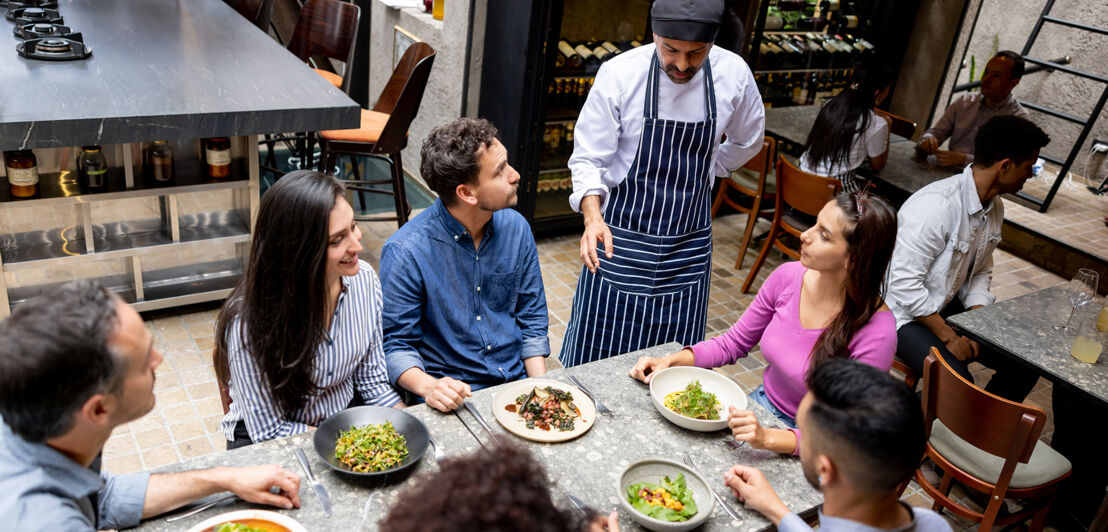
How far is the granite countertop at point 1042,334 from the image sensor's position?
104 inches

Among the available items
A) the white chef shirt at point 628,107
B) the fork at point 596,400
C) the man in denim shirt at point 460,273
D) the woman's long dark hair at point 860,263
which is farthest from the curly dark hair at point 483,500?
the white chef shirt at point 628,107

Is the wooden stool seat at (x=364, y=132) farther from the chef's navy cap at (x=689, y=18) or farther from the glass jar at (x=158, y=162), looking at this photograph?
the chef's navy cap at (x=689, y=18)

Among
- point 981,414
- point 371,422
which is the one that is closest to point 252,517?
point 371,422

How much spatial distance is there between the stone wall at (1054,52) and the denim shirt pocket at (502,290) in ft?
17.1

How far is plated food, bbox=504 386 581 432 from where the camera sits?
194cm

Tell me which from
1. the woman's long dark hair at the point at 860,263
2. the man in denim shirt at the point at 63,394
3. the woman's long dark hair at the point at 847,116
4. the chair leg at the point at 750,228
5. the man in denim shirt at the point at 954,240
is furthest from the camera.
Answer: the chair leg at the point at 750,228

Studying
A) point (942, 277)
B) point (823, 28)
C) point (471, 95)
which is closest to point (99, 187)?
point (471, 95)

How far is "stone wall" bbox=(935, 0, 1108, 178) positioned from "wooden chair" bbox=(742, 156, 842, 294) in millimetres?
2887

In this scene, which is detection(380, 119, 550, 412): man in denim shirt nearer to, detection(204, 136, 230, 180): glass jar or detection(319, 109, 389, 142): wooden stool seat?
detection(204, 136, 230, 180): glass jar

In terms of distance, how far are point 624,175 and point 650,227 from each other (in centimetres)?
20

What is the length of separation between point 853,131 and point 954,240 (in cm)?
138

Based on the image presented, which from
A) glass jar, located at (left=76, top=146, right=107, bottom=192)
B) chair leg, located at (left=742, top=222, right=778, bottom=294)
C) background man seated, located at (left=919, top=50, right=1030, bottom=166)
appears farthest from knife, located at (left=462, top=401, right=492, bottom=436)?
background man seated, located at (left=919, top=50, right=1030, bottom=166)

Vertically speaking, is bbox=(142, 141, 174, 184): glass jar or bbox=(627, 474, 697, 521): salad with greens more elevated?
bbox=(627, 474, 697, 521): salad with greens

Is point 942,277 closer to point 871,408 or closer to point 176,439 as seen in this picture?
point 871,408
